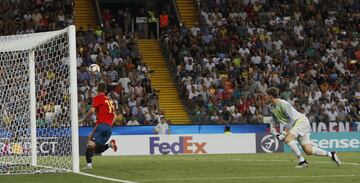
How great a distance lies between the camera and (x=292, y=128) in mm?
22781

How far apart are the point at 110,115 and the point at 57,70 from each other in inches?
290

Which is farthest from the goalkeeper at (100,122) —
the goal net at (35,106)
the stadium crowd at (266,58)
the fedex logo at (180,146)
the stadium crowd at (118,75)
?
the stadium crowd at (266,58)

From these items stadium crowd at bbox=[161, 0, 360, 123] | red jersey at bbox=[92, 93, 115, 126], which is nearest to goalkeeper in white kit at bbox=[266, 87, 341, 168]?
red jersey at bbox=[92, 93, 115, 126]

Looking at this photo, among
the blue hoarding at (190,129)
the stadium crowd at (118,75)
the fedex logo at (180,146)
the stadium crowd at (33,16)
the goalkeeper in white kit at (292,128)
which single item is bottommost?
the fedex logo at (180,146)

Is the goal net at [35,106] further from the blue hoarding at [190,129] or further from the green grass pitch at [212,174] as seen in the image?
the blue hoarding at [190,129]

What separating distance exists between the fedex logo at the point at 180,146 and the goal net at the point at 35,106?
22.7 feet

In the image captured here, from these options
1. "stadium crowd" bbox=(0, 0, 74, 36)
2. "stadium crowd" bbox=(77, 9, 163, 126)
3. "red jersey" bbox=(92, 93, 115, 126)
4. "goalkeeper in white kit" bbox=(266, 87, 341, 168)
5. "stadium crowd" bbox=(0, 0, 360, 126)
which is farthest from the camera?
"stadium crowd" bbox=(0, 0, 74, 36)

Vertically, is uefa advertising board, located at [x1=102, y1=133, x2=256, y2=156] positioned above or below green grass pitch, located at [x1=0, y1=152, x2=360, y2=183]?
below

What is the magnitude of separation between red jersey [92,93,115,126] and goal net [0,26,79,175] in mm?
699

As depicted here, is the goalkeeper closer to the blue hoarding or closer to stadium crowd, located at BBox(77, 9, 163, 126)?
the blue hoarding

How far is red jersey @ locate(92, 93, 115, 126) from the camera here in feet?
72.0

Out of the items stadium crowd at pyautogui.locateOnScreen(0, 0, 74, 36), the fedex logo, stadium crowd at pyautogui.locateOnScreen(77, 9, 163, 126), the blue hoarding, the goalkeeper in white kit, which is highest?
stadium crowd at pyautogui.locateOnScreen(0, 0, 74, 36)

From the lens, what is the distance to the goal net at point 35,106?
835 inches

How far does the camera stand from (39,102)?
95.3ft
